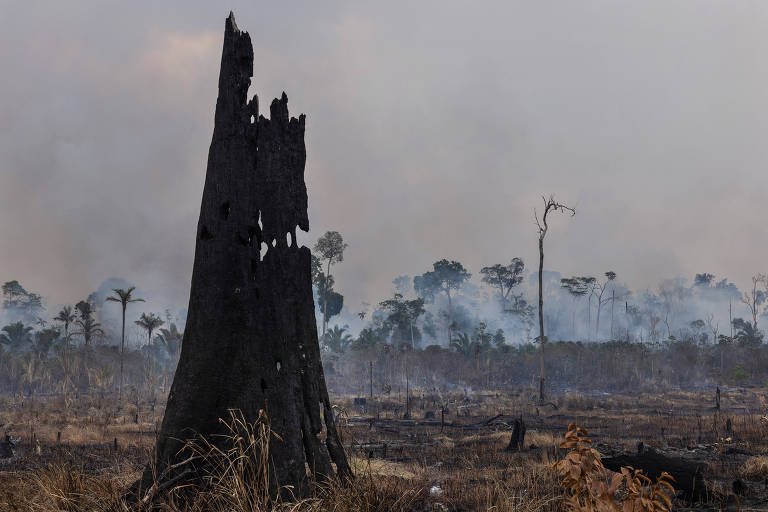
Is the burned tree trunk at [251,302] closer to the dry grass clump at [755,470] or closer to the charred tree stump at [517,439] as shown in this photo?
the dry grass clump at [755,470]

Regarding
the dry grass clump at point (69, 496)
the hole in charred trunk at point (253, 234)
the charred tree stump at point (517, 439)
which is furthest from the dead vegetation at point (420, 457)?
the hole in charred trunk at point (253, 234)

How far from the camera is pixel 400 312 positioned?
233ft

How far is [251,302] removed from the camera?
6.27 m

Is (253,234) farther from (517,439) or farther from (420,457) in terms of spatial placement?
(517,439)

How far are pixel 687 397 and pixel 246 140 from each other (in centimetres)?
3797

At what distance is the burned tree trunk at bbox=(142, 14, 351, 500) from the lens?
19.6 ft

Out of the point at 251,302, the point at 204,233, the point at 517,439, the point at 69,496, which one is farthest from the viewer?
the point at 517,439

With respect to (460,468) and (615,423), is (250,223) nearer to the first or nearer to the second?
(460,468)

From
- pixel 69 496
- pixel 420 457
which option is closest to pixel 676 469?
pixel 420 457

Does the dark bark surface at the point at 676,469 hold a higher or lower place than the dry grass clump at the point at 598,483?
lower

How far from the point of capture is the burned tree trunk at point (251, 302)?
5969 mm

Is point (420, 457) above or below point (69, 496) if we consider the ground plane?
below

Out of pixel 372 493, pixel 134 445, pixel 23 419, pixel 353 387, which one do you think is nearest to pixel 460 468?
pixel 372 493

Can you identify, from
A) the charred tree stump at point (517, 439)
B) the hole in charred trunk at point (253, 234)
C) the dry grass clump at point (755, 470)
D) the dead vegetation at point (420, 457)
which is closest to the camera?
the dead vegetation at point (420, 457)
